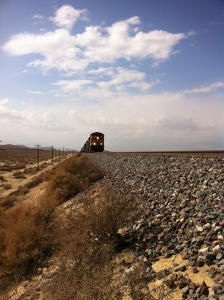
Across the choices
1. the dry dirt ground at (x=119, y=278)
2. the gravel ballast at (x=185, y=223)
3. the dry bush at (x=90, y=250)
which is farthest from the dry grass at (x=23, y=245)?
the gravel ballast at (x=185, y=223)

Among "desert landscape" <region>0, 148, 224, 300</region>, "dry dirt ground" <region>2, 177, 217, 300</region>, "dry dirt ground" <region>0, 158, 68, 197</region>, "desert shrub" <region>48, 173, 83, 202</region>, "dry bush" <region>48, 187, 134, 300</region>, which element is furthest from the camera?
"dry dirt ground" <region>0, 158, 68, 197</region>

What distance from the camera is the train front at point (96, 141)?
49875mm

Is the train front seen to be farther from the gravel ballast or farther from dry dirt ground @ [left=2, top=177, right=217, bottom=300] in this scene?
dry dirt ground @ [left=2, top=177, right=217, bottom=300]

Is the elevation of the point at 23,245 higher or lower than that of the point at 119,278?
lower

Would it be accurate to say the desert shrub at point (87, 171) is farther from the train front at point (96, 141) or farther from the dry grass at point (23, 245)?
the train front at point (96, 141)

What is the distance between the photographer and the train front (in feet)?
164

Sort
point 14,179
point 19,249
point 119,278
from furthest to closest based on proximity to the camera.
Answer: point 14,179
point 19,249
point 119,278

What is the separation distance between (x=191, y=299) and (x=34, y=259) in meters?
6.20

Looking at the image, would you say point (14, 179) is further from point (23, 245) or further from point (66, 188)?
point (23, 245)

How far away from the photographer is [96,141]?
50250 mm

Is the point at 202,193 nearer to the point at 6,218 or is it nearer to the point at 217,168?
the point at 217,168

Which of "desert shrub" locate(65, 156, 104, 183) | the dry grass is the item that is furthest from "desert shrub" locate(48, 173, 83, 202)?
the dry grass

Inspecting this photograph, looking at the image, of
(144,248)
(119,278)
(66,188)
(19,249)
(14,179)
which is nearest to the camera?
(119,278)

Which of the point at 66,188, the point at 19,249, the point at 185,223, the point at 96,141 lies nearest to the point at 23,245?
the point at 19,249
